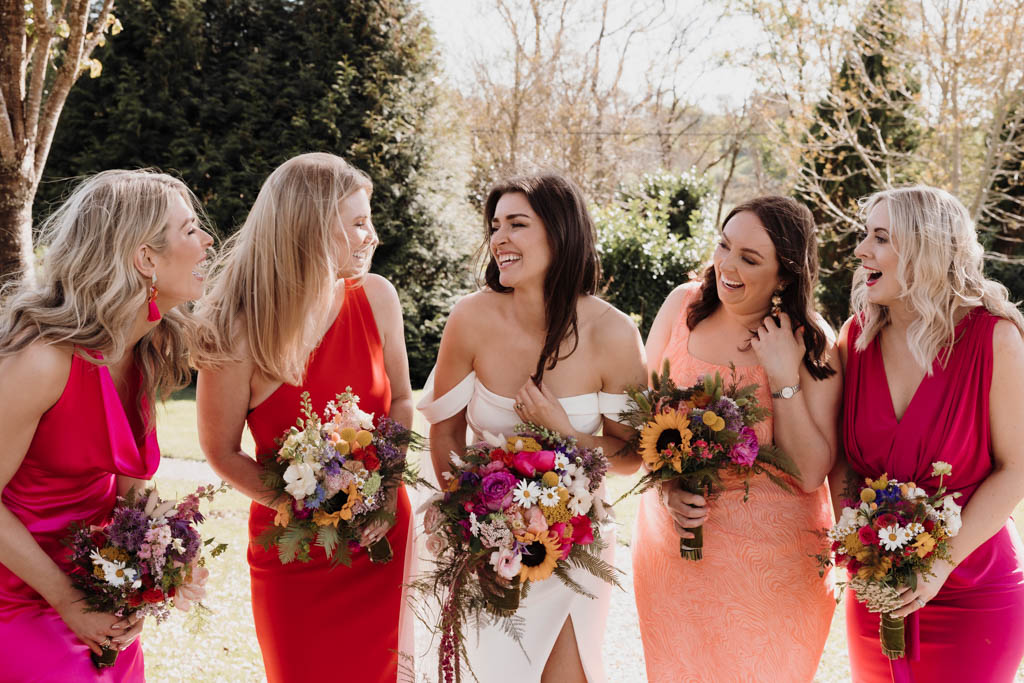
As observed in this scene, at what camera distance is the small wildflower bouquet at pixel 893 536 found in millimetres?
3207

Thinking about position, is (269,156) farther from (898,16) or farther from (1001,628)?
(1001,628)

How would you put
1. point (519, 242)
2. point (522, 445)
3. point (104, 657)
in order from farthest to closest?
point (519, 242) < point (522, 445) < point (104, 657)

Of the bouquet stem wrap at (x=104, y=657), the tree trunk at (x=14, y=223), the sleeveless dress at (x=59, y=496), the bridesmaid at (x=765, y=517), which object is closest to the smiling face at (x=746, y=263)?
the bridesmaid at (x=765, y=517)

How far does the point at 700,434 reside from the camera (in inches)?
133

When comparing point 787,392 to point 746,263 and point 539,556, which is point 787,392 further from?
point 539,556

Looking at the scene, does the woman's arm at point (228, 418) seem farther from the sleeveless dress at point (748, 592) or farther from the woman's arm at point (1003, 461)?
the woman's arm at point (1003, 461)

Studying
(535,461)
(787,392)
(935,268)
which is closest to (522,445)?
(535,461)

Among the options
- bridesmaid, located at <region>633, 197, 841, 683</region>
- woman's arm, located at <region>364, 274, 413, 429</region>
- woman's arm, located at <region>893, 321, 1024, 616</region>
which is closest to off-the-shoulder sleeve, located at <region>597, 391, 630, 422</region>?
bridesmaid, located at <region>633, 197, 841, 683</region>

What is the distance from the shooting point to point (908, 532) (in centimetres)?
317

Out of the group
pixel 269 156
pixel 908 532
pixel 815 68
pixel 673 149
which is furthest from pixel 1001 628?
pixel 673 149

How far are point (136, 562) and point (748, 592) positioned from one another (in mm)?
2555

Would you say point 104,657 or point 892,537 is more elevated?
point 892,537

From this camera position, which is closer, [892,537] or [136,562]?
[136,562]

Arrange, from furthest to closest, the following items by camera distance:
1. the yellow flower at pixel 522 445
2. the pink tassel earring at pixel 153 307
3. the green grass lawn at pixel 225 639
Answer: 1. the green grass lawn at pixel 225 639
2. the yellow flower at pixel 522 445
3. the pink tassel earring at pixel 153 307
